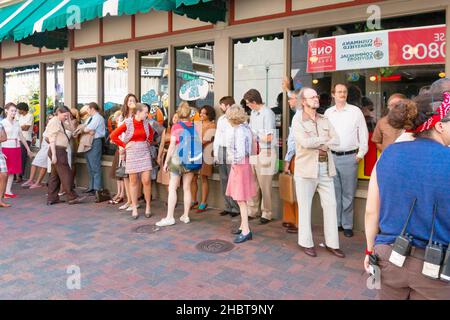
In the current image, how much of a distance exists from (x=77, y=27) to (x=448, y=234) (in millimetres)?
8279

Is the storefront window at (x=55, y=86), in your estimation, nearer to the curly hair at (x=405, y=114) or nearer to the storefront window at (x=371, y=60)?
the storefront window at (x=371, y=60)

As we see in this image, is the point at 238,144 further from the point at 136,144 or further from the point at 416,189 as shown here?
the point at 416,189

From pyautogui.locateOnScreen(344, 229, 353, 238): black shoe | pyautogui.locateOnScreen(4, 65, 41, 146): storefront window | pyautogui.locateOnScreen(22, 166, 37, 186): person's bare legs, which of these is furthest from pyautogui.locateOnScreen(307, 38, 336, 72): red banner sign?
pyautogui.locateOnScreen(4, 65, 41, 146): storefront window

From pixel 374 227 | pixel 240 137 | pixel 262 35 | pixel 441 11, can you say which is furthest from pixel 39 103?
pixel 374 227

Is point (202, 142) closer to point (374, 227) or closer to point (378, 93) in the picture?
point (378, 93)

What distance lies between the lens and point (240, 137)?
16.6 feet

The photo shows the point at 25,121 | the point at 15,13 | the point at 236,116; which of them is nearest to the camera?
the point at 236,116

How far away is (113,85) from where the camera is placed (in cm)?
864

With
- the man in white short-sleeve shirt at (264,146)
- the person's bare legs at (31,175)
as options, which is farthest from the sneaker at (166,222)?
the person's bare legs at (31,175)

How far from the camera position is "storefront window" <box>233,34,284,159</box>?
250 inches

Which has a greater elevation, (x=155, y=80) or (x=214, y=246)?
(x=155, y=80)

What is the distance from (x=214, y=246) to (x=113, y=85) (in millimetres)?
5100

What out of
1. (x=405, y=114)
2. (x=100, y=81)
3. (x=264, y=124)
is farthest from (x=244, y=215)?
(x=100, y=81)

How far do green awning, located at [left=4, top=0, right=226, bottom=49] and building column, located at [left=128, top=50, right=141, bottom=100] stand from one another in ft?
3.99
